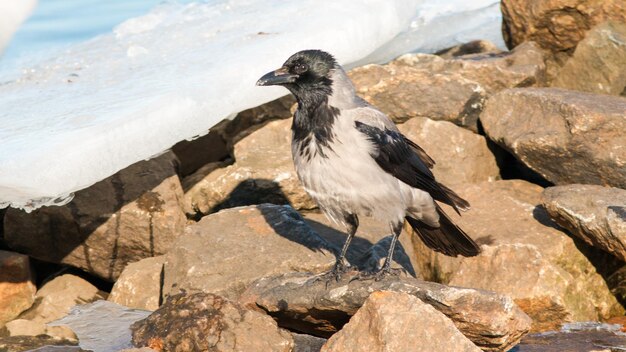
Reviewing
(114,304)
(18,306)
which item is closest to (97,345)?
(114,304)

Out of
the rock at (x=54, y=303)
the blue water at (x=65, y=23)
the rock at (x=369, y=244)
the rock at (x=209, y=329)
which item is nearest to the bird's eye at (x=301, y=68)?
the rock at (x=369, y=244)

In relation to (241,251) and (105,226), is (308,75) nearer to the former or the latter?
(241,251)

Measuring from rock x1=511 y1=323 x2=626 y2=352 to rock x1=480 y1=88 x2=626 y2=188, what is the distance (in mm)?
1085

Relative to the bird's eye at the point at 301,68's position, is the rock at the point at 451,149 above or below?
below

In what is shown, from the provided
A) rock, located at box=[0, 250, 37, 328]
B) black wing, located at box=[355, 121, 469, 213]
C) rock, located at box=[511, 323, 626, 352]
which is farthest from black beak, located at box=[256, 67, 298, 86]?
rock, located at box=[0, 250, 37, 328]

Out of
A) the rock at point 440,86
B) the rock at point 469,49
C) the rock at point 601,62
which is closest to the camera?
the rock at point 440,86

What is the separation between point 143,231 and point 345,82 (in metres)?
1.89

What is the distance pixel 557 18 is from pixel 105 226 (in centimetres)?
417

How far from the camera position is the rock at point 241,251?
558cm

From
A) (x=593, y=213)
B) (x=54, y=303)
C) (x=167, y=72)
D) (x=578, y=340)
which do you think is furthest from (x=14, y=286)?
(x=593, y=213)

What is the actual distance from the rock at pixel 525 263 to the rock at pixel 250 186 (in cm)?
99

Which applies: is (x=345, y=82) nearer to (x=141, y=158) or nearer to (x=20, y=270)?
(x=141, y=158)

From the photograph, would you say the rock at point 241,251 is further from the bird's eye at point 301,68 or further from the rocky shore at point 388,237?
the bird's eye at point 301,68

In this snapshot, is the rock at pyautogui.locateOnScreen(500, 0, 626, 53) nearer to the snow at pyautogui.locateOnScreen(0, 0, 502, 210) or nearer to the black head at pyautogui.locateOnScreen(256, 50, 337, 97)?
the snow at pyautogui.locateOnScreen(0, 0, 502, 210)
